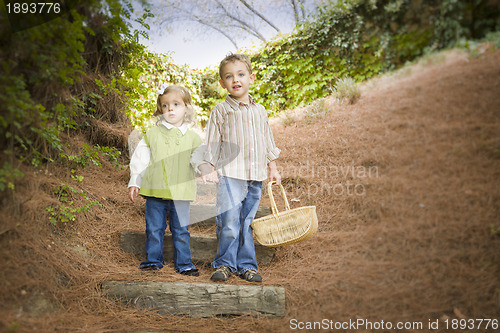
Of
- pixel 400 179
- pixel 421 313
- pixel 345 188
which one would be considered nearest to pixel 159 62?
pixel 345 188

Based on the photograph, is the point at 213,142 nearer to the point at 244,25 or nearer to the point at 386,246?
the point at 386,246

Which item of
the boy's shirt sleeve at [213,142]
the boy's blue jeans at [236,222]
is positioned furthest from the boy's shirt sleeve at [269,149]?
the boy's shirt sleeve at [213,142]

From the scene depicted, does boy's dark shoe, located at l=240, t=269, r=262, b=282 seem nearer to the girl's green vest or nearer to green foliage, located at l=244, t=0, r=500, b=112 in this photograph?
the girl's green vest

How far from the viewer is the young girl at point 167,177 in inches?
90.8

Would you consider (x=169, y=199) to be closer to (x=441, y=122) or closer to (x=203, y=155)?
(x=203, y=155)

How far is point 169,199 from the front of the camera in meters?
2.37

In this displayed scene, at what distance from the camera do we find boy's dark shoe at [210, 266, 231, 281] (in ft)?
6.93

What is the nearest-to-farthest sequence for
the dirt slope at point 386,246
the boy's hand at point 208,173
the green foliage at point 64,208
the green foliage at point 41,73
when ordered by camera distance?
the green foliage at point 41,73 < the dirt slope at point 386,246 < the green foliage at point 64,208 < the boy's hand at point 208,173

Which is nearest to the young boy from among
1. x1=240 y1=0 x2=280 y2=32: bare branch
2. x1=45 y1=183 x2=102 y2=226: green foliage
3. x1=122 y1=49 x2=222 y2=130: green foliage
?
x1=45 y1=183 x2=102 y2=226: green foliage

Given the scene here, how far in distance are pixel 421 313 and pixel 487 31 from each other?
1.73 meters

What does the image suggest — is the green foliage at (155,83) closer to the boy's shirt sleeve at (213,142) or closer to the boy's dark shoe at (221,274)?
the boy's shirt sleeve at (213,142)

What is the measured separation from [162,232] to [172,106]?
0.98 meters

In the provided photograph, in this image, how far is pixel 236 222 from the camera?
2289 millimetres

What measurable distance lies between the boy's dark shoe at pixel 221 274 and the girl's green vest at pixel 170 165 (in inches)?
22.7
